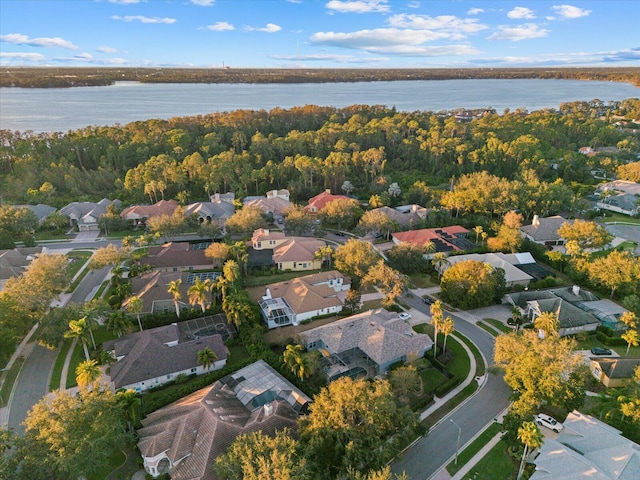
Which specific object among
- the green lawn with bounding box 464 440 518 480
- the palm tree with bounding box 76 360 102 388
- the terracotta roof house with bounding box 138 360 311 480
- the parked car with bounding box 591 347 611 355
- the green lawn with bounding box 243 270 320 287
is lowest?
the green lawn with bounding box 243 270 320 287

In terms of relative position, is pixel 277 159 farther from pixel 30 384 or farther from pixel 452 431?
pixel 452 431

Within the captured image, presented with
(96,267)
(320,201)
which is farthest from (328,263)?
(96,267)

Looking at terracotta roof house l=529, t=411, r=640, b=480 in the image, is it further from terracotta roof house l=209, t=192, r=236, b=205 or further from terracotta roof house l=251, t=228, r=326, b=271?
terracotta roof house l=209, t=192, r=236, b=205

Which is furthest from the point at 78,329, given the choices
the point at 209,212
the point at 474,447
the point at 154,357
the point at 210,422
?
the point at 209,212

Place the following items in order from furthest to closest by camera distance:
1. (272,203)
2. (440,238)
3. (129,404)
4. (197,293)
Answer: (272,203) < (440,238) < (197,293) < (129,404)

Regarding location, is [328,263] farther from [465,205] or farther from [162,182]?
[162,182]

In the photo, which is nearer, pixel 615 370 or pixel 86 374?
pixel 86 374

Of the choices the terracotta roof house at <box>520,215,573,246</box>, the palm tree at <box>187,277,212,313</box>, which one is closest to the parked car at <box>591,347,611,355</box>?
the terracotta roof house at <box>520,215,573,246</box>
